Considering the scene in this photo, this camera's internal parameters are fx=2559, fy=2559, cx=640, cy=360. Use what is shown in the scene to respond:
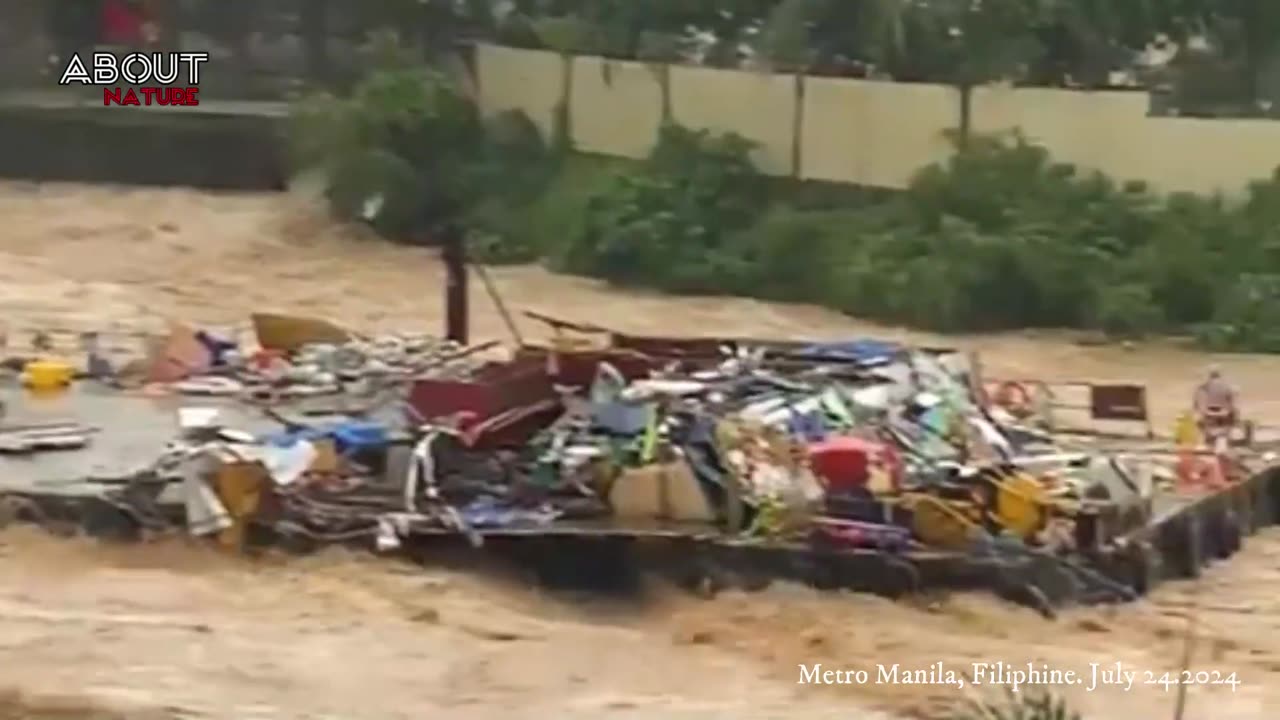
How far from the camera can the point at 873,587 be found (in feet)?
50.7

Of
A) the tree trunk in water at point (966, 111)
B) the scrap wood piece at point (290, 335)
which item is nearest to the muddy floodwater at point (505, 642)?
the scrap wood piece at point (290, 335)

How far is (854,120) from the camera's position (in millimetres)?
32500

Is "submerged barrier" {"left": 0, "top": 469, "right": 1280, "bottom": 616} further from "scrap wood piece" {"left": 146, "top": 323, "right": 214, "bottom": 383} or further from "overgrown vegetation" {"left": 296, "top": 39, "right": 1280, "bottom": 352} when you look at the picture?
"overgrown vegetation" {"left": 296, "top": 39, "right": 1280, "bottom": 352}

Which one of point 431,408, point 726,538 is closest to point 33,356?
point 431,408

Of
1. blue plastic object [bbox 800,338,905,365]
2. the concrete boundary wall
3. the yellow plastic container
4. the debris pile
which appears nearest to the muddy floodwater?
the debris pile

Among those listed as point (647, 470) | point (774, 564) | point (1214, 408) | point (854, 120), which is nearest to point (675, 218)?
point (854, 120)

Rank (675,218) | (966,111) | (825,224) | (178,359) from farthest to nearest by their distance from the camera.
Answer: (675,218) < (966,111) < (825,224) < (178,359)

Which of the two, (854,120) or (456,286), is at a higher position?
(854,120)

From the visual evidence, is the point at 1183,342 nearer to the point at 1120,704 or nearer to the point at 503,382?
the point at 503,382
